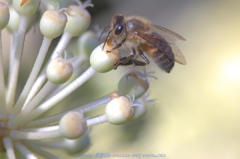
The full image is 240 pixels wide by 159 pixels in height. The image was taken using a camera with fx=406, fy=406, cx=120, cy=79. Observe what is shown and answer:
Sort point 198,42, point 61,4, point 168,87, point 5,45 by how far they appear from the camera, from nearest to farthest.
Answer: point 61,4
point 5,45
point 168,87
point 198,42

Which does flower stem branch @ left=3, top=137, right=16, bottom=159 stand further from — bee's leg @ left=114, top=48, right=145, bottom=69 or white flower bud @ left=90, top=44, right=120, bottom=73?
bee's leg @ left=114, top=48, right=145, bottom=69

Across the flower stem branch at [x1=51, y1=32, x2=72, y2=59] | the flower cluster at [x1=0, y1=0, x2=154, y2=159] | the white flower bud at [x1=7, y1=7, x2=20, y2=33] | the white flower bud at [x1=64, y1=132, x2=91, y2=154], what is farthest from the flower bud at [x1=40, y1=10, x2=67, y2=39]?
the white flower bud at [x1=64, y1=132, x2=91, y2=154]

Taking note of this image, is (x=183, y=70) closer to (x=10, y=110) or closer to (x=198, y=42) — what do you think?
(x=198, y=42)

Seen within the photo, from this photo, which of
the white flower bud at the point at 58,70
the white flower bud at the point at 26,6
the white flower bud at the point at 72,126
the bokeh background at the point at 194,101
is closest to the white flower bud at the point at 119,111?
the white flower bud at the point at 72,126

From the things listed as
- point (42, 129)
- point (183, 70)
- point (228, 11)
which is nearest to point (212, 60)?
point (183, 70)

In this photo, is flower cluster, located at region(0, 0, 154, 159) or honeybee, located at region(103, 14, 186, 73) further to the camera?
honeybee, located at region(103, 14, 186, 73)

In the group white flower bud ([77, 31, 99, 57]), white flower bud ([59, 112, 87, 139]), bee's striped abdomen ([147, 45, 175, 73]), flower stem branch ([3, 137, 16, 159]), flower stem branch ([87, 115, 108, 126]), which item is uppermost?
bee's striped abdomen ([147, 45, 175, 73])
